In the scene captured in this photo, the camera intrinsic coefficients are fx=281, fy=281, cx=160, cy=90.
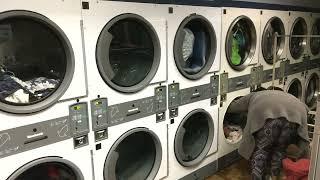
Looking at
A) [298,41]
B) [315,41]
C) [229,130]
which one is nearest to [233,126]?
[229,130]

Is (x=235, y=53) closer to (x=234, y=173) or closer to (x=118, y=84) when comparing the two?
(x=234, y=173)

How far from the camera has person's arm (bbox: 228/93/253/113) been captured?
299cm

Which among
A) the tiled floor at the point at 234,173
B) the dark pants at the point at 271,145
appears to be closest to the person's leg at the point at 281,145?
the dark pants at the point at 271,145

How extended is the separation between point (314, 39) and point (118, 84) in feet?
13.1

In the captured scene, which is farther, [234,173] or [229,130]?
[229,130]

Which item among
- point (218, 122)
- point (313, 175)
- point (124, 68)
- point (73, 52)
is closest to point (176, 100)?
point (124, 68)

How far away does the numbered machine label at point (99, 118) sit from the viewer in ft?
6.47

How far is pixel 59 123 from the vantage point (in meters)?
1.80

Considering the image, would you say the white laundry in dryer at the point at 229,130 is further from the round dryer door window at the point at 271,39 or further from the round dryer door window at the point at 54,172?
the round dryer door window at the point at 54,172

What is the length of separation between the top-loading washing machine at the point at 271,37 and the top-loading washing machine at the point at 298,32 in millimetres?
142

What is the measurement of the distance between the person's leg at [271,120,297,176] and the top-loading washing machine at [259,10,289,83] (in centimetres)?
115

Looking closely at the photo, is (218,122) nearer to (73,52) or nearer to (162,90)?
(162,90)

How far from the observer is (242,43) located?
3.42 metres

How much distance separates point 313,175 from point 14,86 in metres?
1.75
